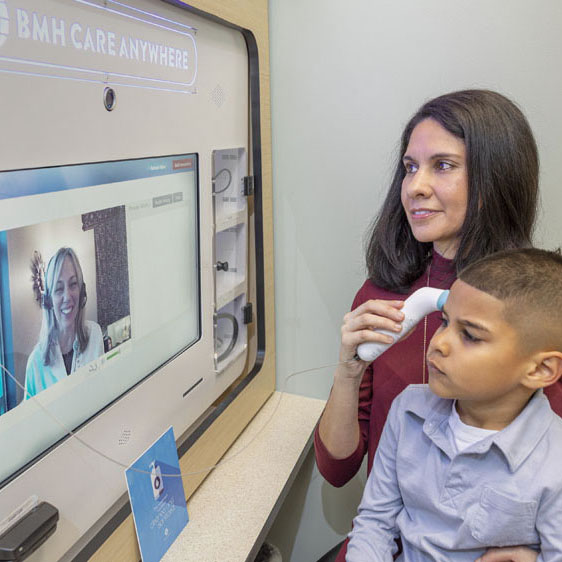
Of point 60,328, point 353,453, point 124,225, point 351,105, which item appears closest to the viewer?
point 60,328

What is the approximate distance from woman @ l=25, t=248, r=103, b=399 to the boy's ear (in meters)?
0.71

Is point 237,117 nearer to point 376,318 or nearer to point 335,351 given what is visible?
point 376,318

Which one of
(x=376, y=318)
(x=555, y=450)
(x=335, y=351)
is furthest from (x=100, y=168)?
(x=335, y=351)

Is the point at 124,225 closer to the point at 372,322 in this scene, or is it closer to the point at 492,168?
the point at 372,322

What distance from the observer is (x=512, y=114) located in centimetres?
116

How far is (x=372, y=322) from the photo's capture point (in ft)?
3.32

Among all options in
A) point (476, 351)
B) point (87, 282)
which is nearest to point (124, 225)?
point (87, 282)

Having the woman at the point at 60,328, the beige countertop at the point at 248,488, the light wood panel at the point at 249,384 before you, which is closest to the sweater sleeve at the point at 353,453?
the beige countertop at the point at 248,488

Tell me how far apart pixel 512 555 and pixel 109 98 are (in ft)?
3.21

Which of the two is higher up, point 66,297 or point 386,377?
point 66,297

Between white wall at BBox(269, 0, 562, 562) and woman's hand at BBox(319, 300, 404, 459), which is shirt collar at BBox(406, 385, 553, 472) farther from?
white wall at BBox(269, 0, 562, 562)

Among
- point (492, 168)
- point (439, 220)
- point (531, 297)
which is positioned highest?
point (492, 168)

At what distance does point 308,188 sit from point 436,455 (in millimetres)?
850

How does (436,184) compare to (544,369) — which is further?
(436,184)
